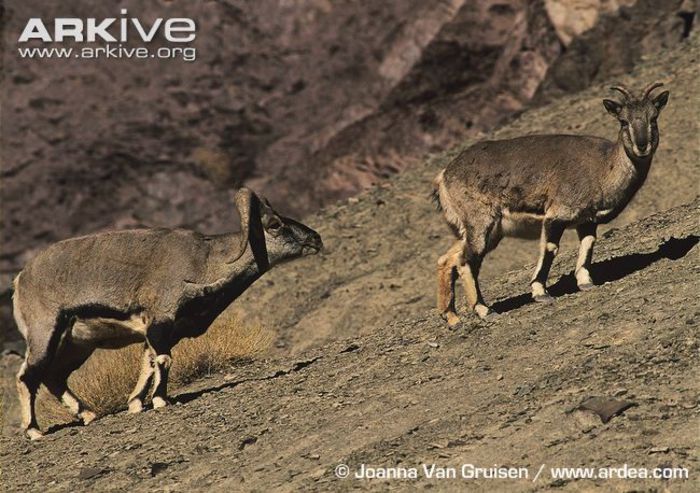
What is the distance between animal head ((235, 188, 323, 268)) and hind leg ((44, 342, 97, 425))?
201 centimetres

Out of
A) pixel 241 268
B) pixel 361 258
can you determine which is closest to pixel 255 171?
pixel 361 258

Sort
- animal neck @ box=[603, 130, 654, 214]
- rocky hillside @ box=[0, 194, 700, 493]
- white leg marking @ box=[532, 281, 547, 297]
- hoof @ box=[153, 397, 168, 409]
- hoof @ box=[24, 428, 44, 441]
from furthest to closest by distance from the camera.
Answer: white leg marking @ box=[532, 281, 547, 297] < animal neck @ box=[603, 130, 654, 214] < hoof @ box=[24, 428, 44, 441] < hoof @ box=[153, 397, 168, 409] < rocky hillside @ box=[0, 194, 700, 493]

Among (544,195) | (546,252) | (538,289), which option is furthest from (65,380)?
(544,195)

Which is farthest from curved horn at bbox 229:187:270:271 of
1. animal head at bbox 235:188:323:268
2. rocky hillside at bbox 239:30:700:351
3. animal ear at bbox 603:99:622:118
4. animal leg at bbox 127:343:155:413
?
rocky hillside at bbox 239:30:700:351

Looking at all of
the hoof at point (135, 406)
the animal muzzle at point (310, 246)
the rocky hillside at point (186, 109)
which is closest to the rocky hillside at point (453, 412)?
the hoof at point (135, 406)

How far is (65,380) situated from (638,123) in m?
6.49

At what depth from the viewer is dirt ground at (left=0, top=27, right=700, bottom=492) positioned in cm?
1074

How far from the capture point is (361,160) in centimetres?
3000

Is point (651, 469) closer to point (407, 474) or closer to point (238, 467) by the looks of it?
point (407, 474)

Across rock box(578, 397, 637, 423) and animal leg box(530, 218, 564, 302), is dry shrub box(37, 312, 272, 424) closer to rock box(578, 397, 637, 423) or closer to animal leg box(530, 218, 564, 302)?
animal leg box(530, 218, 564, 302)

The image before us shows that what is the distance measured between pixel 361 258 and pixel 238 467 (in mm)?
12653

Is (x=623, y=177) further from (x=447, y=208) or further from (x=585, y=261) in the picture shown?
(x=447, y=208)

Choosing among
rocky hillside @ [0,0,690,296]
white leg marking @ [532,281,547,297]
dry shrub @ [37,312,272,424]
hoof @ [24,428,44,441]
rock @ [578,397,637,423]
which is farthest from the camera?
rocky hillside @ [0,0,690,296]

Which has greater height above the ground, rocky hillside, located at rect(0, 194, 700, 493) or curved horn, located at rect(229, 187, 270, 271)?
curved horn, located at rect(229, 187, 270, 271)
